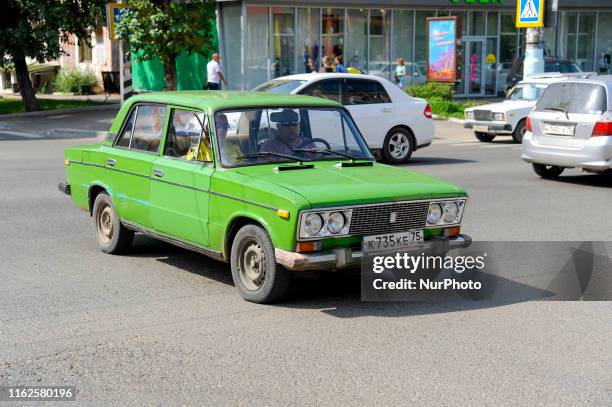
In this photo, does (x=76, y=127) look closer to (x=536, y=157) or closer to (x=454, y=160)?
(x=454, y=160)

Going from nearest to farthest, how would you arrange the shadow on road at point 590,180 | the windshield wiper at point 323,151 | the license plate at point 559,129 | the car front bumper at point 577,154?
the windshield wiper at point 323,151 → the car front bumper at point 577,154 → the license plate at point 559,129 → the shadow on road at point 590,180

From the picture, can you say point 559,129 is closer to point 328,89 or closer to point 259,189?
point 328,89

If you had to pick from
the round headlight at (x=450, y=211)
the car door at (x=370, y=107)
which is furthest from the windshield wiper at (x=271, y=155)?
the car door at (x=370, y=107)

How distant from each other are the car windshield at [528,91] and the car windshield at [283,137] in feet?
51.0

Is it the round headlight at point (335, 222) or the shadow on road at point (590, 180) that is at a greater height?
the round headlight at point (335, 222)

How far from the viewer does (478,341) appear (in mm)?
6293

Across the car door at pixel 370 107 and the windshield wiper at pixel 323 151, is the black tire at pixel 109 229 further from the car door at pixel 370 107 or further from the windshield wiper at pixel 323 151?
the car door at pixel 370 107

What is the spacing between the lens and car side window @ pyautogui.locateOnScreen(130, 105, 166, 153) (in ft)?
27.7

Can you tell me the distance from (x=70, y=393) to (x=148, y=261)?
142 inches

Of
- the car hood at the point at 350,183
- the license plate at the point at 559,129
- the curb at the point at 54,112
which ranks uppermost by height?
the car hood at the point at 350,183

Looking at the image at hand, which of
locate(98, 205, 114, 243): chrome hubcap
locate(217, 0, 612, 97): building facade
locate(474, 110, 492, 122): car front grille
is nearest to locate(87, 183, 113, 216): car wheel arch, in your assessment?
locate(98, 205, 114, 243): chrome hubcap

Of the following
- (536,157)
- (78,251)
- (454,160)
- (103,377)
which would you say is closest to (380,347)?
(103,377)

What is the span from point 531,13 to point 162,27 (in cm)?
999

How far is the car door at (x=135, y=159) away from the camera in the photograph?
840cm
